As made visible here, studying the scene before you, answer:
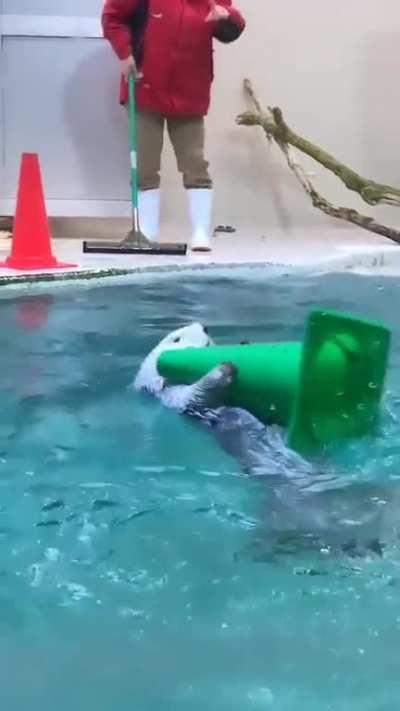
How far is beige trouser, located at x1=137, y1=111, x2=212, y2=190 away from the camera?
502cm

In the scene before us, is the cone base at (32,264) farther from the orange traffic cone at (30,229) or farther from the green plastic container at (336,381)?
the green plastic container at (336,381)

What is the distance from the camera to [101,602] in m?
1.46

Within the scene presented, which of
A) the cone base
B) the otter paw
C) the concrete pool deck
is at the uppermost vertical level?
the otter paw

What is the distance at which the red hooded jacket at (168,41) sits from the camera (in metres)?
4.80

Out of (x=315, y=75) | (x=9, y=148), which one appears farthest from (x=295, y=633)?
(x=315, y=75)

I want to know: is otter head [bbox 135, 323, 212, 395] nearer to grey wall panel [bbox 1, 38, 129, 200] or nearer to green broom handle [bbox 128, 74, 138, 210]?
green broom handle [bbox 128, 74, 138, 210]

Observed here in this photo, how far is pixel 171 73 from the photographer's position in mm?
4875

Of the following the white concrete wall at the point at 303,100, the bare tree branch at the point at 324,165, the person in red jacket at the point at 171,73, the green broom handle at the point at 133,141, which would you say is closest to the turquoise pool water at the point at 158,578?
the green broom handle at the point at 133,141

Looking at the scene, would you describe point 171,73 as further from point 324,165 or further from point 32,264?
point 32,264

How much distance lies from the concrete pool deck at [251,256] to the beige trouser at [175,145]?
33 cm

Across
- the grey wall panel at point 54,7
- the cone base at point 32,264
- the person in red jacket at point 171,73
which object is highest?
the grey wall panel at point 54,7

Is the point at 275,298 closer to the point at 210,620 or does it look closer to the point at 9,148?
the point at 9,148

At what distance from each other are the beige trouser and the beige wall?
790mm

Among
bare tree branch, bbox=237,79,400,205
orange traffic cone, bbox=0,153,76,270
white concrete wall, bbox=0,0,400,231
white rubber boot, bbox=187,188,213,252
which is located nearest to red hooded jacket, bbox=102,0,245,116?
white rubber boot, bbox=187,188,213,252
